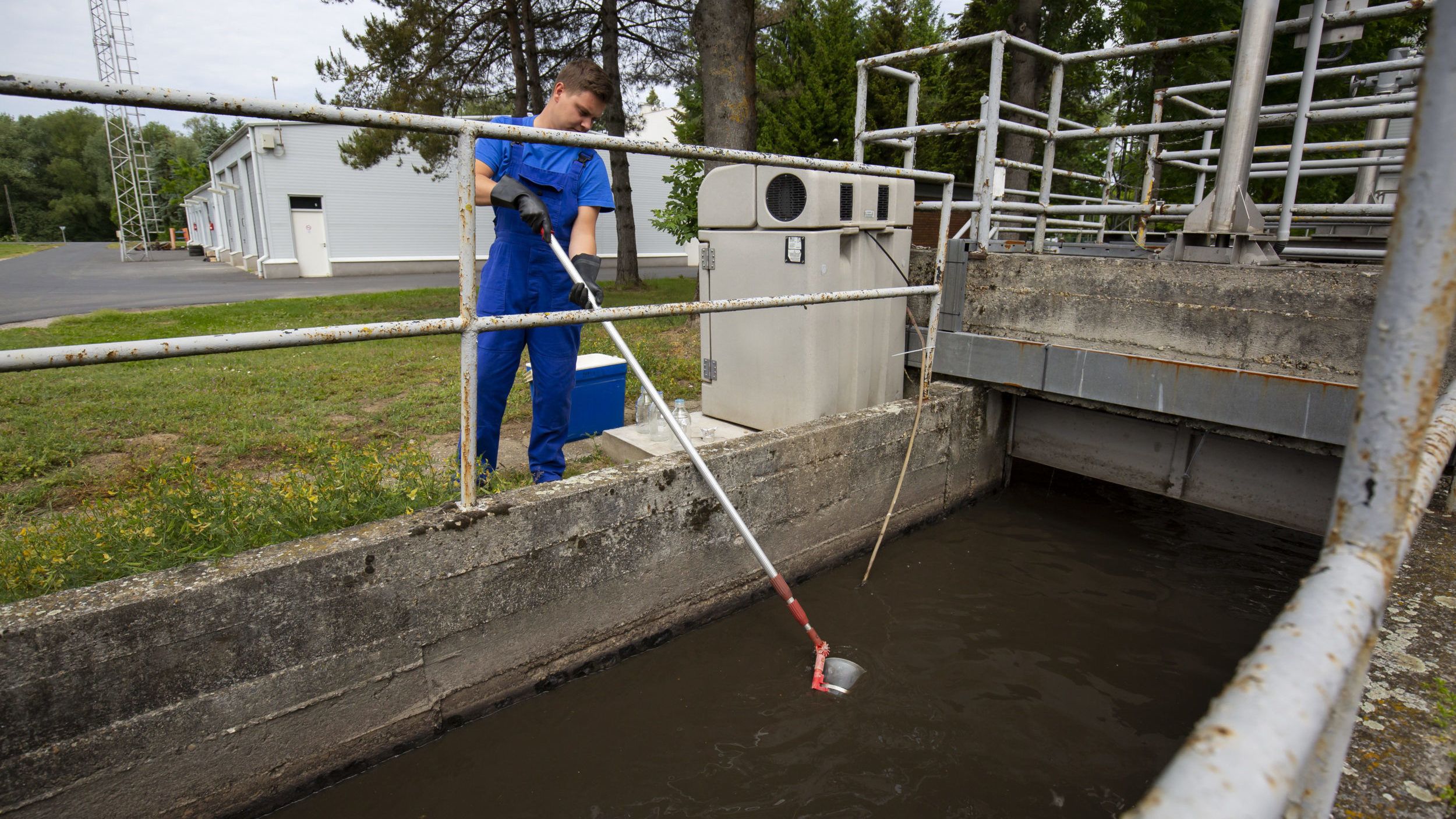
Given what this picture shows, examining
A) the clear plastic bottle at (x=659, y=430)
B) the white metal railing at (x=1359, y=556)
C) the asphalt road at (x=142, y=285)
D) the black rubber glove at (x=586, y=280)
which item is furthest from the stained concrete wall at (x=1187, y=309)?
the asphalt road at (x=142, y=285)

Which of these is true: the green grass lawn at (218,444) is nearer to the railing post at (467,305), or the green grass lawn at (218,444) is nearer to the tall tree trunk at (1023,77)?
the railing post at (467,305)

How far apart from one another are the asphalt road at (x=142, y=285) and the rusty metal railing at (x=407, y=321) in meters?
13.2

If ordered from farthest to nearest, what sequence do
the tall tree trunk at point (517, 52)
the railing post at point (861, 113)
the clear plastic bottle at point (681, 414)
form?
the tall tree trunk at point (517, 52) → the railing post at point (861, 113) → the clear plastic bottle at point (681, 414)

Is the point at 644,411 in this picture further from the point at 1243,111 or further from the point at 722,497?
the point at 1243,111

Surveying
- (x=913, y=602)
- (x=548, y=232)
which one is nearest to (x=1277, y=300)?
(x=913, y=602)

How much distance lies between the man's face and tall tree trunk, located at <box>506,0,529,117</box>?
10.3 meters

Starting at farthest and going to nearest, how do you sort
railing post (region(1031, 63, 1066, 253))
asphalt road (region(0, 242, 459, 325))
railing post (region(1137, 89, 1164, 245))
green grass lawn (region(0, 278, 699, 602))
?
asphalt road (region(0, 242, 459, 325)) < railing post (region(1137, 89, 1164, 245)) < railing post (region(1031, 63, 1066, 253)) < green grass lawn (region(0, 278, 699, 602))

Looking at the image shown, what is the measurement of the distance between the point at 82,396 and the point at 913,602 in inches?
256

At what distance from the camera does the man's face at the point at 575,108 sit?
10.8ft

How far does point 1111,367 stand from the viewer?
3.83m

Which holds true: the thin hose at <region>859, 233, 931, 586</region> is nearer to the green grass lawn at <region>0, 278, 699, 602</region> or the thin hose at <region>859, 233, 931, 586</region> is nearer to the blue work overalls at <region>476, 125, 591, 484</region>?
the blue work overalls at <region>476, 125, 591, 484</region>

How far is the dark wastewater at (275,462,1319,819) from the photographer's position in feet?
7.59

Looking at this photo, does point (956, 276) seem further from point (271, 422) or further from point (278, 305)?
point (278, 305)

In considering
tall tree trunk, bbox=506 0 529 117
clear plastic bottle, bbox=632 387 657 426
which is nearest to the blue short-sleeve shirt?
clear plastic bottle, bbox=632 387 657 426
